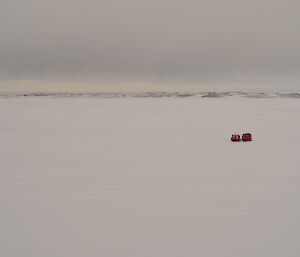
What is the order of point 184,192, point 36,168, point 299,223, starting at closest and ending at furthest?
point 299,223, point 184,192, point 36,168

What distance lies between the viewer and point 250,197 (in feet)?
23.3

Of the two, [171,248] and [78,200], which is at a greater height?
[78,200]

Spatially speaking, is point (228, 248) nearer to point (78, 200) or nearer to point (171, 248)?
point (171, 248)

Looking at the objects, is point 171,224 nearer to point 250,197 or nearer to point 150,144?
point 250,197

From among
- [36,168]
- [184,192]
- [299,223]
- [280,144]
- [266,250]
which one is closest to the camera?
[266,250]

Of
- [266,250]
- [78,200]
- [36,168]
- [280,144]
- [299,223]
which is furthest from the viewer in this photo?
[280,144]

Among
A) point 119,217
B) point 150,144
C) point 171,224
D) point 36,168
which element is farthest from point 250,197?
point 150,144

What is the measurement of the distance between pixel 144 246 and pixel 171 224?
2.81 ft

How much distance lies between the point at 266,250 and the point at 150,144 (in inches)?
368

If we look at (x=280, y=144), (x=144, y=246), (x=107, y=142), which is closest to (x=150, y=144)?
(x=107, y=142)

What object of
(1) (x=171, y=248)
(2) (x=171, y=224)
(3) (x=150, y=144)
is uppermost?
(3) (x=150, y=144)

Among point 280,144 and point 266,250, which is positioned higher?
point 280,144

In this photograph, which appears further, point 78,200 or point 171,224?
point 78,200

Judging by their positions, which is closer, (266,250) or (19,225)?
(266,250)
